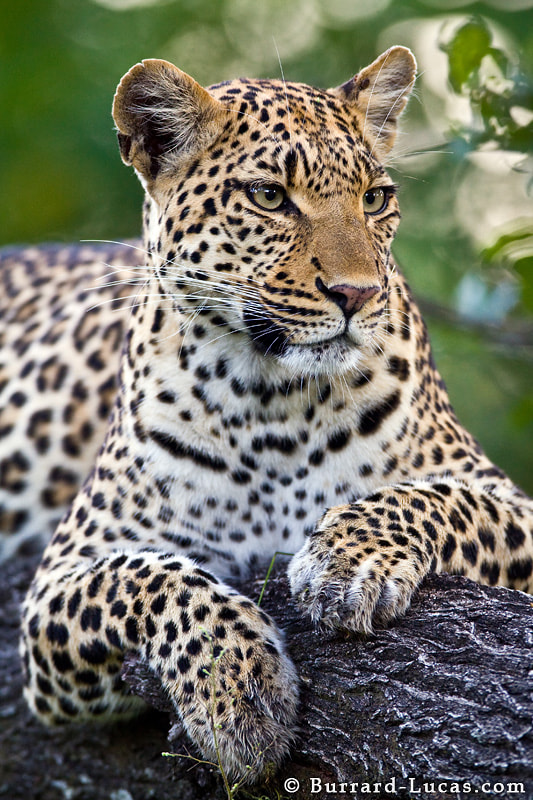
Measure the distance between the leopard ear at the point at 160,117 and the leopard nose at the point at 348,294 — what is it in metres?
1.16

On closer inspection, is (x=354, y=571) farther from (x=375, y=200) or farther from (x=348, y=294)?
(x=375, y=200)

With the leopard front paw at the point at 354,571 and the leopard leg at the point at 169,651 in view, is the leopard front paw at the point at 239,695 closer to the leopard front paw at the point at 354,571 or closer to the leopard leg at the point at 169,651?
the leopard leg at the point at 169,651

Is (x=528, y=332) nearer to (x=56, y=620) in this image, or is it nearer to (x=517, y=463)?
(x=56, y=620)

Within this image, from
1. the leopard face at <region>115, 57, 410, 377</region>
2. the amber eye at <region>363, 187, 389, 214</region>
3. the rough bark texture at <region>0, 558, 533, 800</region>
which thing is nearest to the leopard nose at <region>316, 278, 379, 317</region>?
the leopard face at <region>115, 57, 410, 377</region>

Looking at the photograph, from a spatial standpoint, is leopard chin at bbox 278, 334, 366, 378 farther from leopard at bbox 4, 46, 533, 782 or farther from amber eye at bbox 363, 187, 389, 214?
amber eye at bbox 363, 187, 389, 214

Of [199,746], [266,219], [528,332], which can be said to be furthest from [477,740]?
[528,332]

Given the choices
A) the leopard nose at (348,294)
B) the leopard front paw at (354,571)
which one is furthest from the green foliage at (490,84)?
the leopard front paw at (354,571)

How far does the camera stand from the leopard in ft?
15.5

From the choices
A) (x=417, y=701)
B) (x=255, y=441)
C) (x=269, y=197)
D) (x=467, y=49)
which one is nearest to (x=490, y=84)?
(x=467, y=49)

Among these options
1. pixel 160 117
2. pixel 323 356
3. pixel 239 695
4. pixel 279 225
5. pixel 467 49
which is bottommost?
pixel 239 695

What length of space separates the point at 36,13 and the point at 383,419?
14.9 meters

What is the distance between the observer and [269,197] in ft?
17.0

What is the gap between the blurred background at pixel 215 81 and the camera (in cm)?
1371

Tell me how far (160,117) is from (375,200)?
47.0 inches
